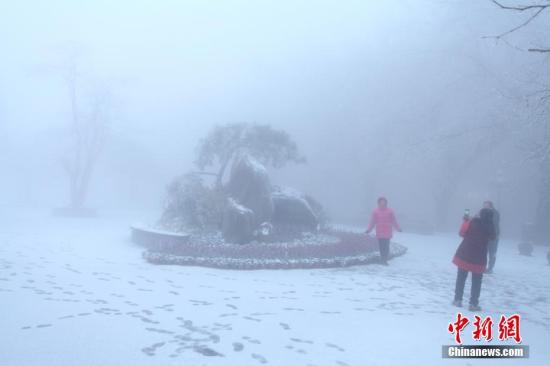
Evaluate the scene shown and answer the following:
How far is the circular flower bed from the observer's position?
33.5ft

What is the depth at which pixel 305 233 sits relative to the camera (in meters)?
15.2

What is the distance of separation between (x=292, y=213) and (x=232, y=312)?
9.31 m

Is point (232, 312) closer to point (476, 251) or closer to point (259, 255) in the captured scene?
point (476, 251)

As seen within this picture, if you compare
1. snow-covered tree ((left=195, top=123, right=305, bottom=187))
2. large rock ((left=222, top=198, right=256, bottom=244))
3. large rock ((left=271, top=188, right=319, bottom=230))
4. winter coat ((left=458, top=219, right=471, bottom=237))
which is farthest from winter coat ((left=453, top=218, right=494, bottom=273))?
snow-covered tree ((left=195, top=123, right=305, bottom=187))

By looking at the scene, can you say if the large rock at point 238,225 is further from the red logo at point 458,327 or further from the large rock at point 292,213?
the red logo at point 458,327

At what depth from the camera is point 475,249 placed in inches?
281

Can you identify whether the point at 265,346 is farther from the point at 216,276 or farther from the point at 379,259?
the point at 379,259

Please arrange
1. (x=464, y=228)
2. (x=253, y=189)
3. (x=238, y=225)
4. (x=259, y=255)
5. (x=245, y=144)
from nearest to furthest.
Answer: (x=464, y=228), (x=259, y=255), (x=238, y=225), (x=253, y=189), (x=245, y=144)

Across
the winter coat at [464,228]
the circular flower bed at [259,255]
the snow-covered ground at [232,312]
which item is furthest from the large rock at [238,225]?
the winter coat at [464,228]

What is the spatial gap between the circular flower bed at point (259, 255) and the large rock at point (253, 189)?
51.0 inches

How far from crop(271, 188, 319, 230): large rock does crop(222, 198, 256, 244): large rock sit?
274 centimetres

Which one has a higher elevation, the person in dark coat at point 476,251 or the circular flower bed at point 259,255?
the person in dark coat at point 476,251

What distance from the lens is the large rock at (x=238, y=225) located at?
12602mm

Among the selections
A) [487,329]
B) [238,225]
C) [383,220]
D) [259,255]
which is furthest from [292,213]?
[487,329]
